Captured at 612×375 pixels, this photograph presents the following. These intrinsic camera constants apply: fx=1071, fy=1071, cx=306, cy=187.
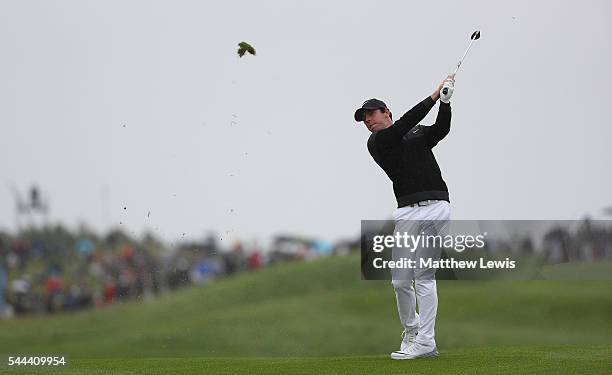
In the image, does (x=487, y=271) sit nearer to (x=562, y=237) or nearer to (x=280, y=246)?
(x=562, y=237)

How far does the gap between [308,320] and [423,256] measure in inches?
784

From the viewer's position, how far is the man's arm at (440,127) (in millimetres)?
9961

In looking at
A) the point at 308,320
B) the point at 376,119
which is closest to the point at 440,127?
the point at 376,119

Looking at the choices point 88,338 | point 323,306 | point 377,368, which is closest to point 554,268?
point 323,306

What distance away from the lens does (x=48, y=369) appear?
33.3ft

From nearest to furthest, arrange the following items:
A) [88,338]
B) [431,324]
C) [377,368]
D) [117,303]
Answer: [377,368], [431,324], [88,338], [117,303]

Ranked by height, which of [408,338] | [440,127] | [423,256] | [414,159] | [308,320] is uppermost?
[440,127]

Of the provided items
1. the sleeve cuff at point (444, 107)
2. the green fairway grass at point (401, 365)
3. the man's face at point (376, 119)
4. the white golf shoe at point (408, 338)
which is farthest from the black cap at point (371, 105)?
the green fairway grass at point (401, 365)

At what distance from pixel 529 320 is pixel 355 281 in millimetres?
8165

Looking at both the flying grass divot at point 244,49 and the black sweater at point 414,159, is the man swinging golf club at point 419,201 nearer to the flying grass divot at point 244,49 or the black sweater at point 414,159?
the black sweater at point 414,159

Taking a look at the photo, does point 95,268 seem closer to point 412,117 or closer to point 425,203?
point 425,203

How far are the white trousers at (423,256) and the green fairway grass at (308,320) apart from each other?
42.8ft

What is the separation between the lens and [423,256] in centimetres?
1005

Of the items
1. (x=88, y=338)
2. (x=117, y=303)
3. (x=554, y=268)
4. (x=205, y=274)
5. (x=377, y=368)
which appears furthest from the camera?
(x=205, y=274)
